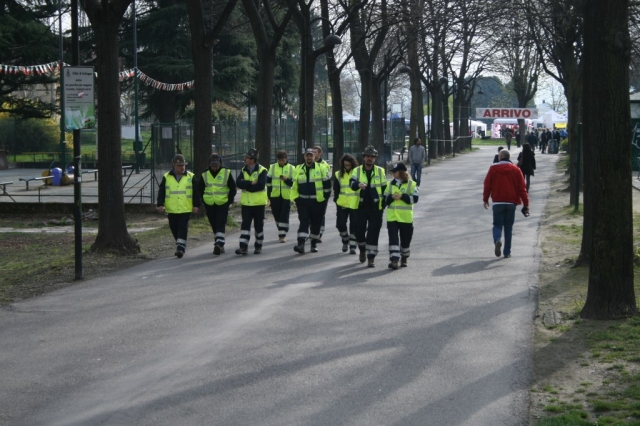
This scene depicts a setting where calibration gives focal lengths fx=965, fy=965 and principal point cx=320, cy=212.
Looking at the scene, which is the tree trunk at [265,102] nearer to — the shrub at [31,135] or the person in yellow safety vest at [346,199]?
the person in yellow safety vest at [346,199]

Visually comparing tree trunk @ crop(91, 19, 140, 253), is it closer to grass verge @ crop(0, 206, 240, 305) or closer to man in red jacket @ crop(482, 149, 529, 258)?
grass verge @ crop(0, 206, 240, 305)

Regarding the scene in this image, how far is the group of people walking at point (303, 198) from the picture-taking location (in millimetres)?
14727

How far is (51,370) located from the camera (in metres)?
8.31

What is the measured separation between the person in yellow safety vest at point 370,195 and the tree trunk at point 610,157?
479 centimetres

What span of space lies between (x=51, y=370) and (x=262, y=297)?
152 inches

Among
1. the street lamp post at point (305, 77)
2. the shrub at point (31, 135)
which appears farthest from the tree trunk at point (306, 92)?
the shrub at point (31, 135)

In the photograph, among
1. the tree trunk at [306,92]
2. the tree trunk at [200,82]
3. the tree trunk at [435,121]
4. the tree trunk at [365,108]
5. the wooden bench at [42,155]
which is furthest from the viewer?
the tree trunk at [435,121]

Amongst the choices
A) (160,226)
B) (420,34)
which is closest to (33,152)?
(420,34)

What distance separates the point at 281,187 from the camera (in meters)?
17.5

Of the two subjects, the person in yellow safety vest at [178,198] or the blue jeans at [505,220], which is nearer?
the blue jeans at [505,220]

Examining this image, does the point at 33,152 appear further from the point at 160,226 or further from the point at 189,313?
the point at 189,313

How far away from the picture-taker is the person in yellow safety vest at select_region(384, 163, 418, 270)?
14.4 metres

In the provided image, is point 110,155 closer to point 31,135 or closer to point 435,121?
point 31,135

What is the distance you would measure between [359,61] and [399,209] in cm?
2462
